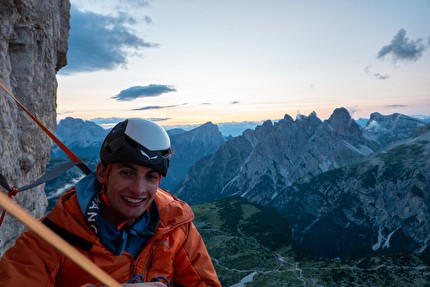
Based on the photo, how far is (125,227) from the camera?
577 centimetres

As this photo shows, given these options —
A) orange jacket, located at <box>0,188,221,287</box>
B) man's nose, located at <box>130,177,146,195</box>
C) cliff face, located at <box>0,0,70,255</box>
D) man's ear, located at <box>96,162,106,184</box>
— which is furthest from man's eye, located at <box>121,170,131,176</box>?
cliff face, located at <box>0,0,70,255</box>

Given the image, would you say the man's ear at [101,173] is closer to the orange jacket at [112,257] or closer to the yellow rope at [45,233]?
the orange jacket at [112,257]

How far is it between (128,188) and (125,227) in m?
1.20

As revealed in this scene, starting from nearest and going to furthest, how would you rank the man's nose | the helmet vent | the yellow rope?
the yellow rope → the man's nose → the helmet vent

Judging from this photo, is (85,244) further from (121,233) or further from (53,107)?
(53,107)

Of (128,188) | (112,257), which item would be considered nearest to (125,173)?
(128,188)

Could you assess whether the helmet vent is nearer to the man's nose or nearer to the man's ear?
the man's nose

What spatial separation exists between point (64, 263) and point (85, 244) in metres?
0.57

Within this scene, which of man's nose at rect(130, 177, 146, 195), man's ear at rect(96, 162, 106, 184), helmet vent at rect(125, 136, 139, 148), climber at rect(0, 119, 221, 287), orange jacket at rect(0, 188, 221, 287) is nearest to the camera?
orange jacket at rect(0, 188, 221, 287)

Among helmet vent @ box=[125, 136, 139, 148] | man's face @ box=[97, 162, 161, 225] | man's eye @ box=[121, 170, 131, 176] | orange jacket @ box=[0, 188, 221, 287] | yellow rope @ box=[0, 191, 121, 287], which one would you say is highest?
helmet vent @ box=[125, 136, 139, 148]

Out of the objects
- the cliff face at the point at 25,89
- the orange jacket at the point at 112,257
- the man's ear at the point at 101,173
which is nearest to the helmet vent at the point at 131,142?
the man's ear at the point at 101,173

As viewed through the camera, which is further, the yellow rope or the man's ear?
the man's ear

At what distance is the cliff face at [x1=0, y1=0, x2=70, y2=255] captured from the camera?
15.9 m

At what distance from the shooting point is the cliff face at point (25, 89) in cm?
1588
